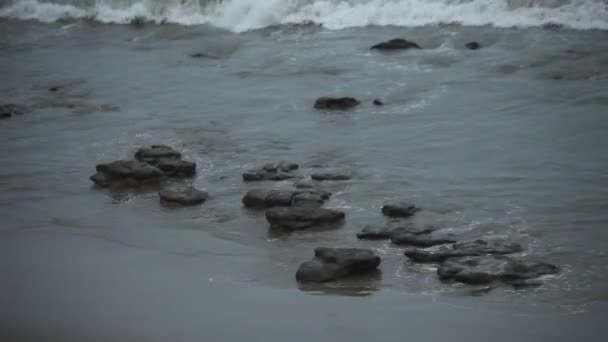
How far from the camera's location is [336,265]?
6.50m

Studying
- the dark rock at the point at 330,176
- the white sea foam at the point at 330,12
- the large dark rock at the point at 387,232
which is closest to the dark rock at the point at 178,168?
the dark rock at the point at 330,176

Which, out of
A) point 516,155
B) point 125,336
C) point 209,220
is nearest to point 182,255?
point 209,220

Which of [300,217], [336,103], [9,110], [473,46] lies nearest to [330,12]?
[473,46]

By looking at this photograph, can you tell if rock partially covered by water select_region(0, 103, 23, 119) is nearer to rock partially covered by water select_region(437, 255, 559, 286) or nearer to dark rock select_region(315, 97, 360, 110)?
dark rock select_region(315, 97, 360, 110)

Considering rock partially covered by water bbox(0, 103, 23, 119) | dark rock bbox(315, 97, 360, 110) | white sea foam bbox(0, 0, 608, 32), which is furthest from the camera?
white sea foam bbox(0, 0, 608, 32)

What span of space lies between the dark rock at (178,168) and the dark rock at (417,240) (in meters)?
2.94

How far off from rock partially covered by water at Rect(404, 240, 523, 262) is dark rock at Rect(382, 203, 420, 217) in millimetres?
925

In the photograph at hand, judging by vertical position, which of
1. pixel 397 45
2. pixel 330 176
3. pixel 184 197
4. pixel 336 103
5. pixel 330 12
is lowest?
pixel 184 197

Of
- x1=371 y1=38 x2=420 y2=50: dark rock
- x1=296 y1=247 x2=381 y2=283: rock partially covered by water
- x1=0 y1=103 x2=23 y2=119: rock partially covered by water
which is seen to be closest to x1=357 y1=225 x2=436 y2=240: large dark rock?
x1=296 y1=247 x2=381 y2=283: rock partially covered by water

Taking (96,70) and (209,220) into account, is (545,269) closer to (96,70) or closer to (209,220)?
(209,220)

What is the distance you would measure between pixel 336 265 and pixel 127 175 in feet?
11.6

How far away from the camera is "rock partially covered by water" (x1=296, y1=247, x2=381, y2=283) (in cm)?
646

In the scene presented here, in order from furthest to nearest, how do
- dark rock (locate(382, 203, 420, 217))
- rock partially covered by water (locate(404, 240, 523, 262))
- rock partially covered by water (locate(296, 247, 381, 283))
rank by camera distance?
dark rock (locate(382, 203, 420, 217)), rock partially covered by water (locate(404, 240, 523, 262)), rock partially covered by water (locate(296, 247, 381, 283))

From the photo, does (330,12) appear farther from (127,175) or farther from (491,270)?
(491,270)
